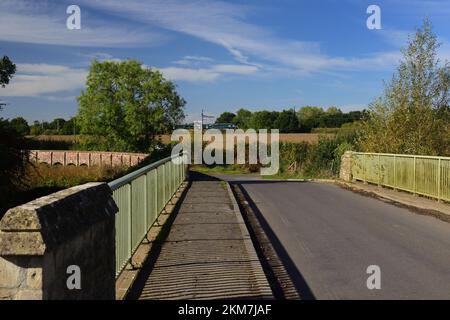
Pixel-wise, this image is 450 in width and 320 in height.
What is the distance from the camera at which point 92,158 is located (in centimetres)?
4519

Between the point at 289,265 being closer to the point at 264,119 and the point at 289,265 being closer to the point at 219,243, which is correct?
the point at 219,243

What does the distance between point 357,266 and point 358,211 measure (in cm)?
654

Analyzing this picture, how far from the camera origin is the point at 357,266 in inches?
311

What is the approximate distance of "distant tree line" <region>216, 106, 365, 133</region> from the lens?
98.0 metres

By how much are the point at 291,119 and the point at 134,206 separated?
309 feet

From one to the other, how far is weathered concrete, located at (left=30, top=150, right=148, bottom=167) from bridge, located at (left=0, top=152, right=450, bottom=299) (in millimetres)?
22790

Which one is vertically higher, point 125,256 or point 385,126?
point 385,126

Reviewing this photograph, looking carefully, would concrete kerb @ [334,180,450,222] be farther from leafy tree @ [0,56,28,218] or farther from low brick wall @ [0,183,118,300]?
leafy tree @ [0,56,28,218]

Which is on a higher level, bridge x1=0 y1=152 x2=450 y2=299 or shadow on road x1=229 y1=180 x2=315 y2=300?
bridge x1=0 y1=152 x2=450 y2=299

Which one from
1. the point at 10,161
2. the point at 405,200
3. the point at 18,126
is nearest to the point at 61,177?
the point at 18,126

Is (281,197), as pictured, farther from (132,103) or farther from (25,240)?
(132,103)

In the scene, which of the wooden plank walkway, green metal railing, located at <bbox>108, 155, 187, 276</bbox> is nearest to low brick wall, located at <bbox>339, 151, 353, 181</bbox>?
the wooden plank walkway
